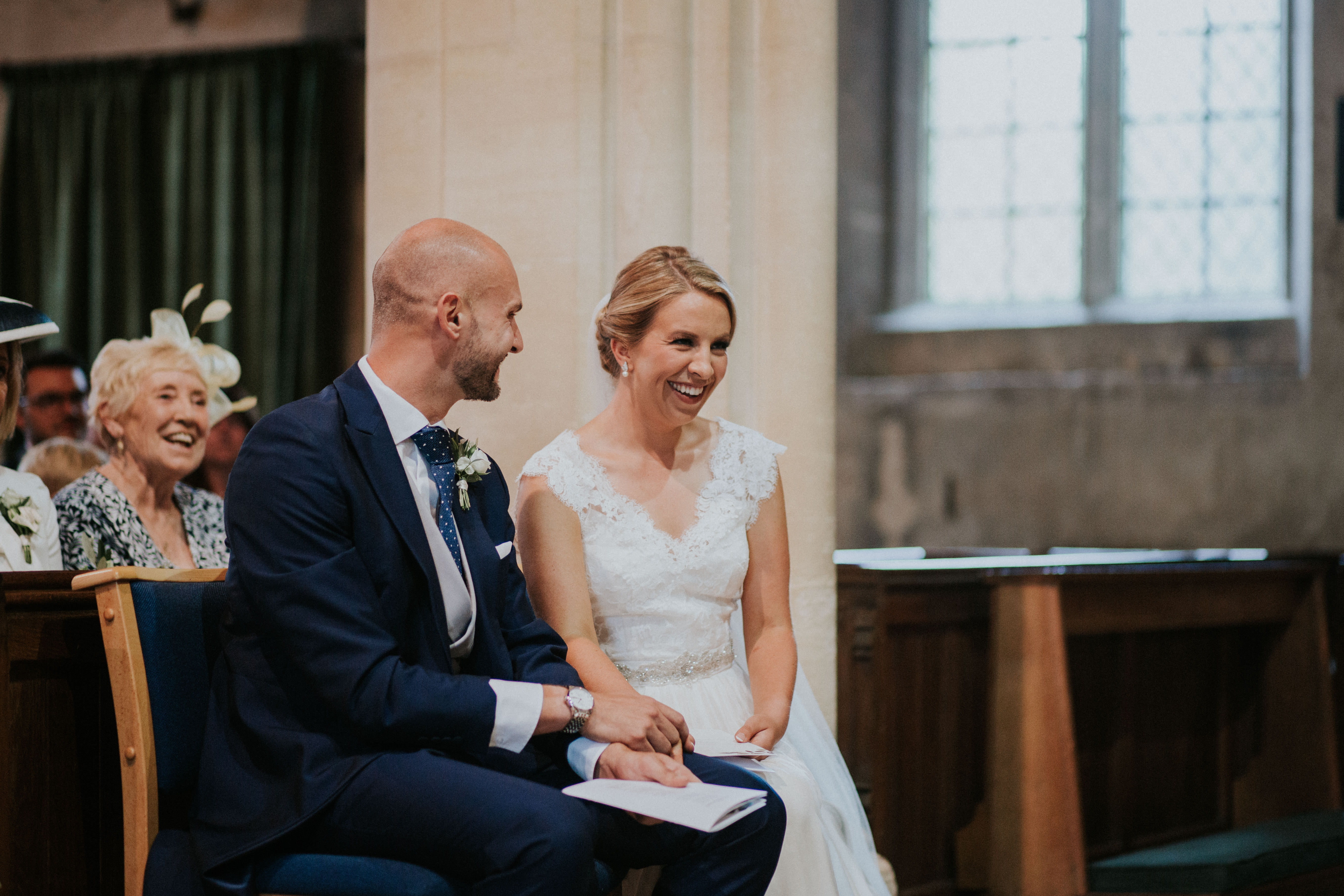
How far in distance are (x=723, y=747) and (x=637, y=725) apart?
0.34 meters

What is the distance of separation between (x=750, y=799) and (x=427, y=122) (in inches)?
77.9

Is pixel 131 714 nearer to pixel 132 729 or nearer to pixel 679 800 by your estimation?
pixel 132 729

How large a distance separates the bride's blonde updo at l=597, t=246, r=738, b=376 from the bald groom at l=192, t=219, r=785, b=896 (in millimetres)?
472

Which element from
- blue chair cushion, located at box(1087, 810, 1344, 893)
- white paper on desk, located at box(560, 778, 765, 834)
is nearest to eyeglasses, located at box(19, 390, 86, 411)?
white paper on desk, located at box(560, 778, 765, 834)

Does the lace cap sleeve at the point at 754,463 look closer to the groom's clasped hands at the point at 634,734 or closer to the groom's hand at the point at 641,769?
the groom's clasped hands at the point at 634,734

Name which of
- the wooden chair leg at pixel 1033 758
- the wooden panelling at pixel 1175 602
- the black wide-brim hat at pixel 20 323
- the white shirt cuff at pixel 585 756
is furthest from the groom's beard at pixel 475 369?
the wooden panelling at pixel 1175 602

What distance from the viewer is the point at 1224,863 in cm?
379

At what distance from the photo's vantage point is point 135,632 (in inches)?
80.1

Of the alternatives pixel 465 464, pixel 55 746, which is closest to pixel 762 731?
pixel 465 464

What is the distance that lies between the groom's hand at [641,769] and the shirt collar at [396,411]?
0.60 meters

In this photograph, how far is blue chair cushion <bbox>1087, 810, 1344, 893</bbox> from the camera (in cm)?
380

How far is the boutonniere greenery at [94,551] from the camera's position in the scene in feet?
10.4

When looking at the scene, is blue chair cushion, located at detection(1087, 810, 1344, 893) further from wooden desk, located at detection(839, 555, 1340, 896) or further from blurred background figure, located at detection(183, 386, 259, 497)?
blurred background figure, located at detection(183, 386, 259, 497)

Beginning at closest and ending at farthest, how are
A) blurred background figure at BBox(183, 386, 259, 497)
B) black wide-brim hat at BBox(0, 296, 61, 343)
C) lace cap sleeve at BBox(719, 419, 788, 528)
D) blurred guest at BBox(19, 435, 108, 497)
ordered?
black wide-brim hat at BBox(0, 296, 61, 343) < lace cap sleeve at BBox(719, 419, 788, 528) < blurred guest at BBox(19, 435, 108, 497) < blurred background figure at BBox(183, 386, 259, 497)
